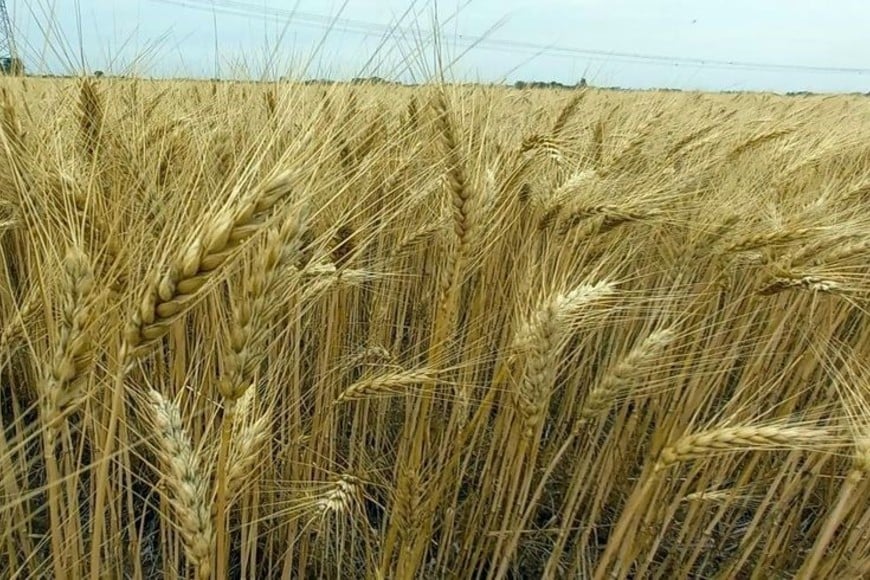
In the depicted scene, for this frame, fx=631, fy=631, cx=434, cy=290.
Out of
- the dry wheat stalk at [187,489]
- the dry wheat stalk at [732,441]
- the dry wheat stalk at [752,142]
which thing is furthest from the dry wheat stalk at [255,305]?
the dry wheat stalk at [752,142]

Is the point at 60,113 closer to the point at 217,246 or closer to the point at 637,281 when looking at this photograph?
the point at 217,246

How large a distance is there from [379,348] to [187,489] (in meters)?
0.72

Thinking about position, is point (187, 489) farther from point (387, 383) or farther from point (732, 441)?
point (732, 441)

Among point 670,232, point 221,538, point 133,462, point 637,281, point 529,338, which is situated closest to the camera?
point 221,538

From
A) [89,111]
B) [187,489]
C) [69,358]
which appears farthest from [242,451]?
[89,111]

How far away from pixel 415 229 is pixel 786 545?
1093mm

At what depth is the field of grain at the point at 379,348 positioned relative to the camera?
75cm

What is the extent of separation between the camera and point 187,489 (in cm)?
70

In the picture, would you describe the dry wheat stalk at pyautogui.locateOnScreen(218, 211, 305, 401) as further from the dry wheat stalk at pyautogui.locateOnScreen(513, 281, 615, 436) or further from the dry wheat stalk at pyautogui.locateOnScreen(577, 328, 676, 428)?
the dry wheat stalk at pyautogui.locateOnScreen(577, 328, 676, 428)

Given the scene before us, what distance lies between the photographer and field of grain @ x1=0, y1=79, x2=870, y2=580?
2.45 feet

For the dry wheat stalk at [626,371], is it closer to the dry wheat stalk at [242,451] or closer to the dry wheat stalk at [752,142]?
the dry wheat stalk at [242,451]

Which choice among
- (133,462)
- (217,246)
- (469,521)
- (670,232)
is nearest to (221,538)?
(217,246)

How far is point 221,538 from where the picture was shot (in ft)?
2.40

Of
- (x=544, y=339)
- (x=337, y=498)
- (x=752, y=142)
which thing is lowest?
(x=337, y=498)
